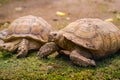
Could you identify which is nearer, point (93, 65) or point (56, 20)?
point (93, 65)

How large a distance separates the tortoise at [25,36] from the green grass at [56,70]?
1.88ft

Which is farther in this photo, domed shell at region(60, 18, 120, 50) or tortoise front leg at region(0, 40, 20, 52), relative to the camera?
tortoise front leg at region(0, 40, 20, 52)

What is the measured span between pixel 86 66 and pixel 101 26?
0.81 m

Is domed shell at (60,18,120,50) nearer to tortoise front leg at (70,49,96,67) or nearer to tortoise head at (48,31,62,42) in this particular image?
tortoise head at (48,31,62,42)

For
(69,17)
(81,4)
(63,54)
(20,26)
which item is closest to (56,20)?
(69,17)

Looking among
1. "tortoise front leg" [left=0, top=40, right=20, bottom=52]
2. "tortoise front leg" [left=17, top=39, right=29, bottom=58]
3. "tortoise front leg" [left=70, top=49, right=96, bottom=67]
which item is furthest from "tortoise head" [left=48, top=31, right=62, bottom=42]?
"tortoise front leg" [left=0, top=40, right=20, bottom=52]

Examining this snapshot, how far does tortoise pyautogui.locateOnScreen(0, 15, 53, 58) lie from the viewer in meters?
6.70

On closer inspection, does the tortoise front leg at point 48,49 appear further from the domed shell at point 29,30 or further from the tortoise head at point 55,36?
the domed shell at point 29,30

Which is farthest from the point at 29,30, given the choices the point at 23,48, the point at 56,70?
the point at 56,70

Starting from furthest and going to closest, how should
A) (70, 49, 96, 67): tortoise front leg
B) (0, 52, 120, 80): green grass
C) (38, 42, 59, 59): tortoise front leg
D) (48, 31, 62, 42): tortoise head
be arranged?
(38, 42, 59, 59): tortoise front leg → (48, 31, 62, 42): tortoise head → (70, 49, 96, 67): tortoise front leg → (0, 52, 120, 80): green grass

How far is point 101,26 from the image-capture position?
5961 millimetres

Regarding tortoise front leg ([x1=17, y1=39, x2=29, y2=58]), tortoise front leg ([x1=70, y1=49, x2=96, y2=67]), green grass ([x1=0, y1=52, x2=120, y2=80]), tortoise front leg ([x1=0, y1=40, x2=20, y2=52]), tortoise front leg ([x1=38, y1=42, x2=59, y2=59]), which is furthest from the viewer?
tortoise front leg ([x1=0, y1=40, x2=20, y2=52])

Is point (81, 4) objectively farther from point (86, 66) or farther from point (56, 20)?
point (86, 66)

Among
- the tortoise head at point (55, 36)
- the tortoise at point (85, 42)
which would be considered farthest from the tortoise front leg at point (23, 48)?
the tortoise head at point (55, 36)
